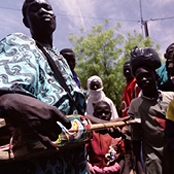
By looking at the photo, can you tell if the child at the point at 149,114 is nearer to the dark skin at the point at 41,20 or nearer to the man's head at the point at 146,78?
the man's head at the point at 146,78

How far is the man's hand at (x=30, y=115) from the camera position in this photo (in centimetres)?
77

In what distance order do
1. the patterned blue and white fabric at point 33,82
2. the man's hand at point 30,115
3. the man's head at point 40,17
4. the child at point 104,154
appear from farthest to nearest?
the child at point 104,154 < the man's head at point 40,17 < the patterned blue and white fabric at point 33,82 < the man's hand at point 30,115

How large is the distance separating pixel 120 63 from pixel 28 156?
14329mm

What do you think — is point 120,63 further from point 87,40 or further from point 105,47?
point 87,40

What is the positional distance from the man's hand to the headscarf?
185 centimetres

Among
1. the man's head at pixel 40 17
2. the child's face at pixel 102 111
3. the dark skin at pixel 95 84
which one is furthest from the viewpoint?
the dark skin at pixel 95 84

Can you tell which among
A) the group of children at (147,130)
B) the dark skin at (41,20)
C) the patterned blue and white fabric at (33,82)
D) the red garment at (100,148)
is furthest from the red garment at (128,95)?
the patterned blue and white fabric at (33,82)

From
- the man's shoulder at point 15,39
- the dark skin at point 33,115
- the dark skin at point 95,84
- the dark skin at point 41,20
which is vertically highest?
the dark skin at point 41,20

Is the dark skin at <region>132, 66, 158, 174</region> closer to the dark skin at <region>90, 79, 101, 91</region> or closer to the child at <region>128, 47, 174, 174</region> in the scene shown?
the child at <region>128, 47, 174, 174</region>

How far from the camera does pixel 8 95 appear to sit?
2.61 ft

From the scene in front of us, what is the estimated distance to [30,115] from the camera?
78 centimetres

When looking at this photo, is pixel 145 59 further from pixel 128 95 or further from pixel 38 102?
pixel 38 102

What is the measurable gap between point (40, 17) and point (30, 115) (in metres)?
0.68

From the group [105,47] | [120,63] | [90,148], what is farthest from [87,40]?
[90,148]
